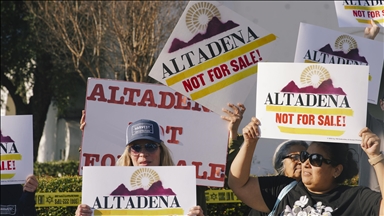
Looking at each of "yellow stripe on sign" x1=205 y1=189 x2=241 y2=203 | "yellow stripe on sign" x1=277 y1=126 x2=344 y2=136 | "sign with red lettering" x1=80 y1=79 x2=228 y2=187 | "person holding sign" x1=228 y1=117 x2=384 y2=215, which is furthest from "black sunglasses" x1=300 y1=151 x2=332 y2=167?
"yellow stripe on sign" x1=205 y1=189 x2=241 y2=203

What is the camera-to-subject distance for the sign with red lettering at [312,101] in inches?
170

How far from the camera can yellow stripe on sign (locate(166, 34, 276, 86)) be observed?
5.63m

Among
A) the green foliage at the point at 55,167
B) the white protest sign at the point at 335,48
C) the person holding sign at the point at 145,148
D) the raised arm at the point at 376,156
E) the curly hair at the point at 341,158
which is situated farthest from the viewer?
the green foliage at the point at 55,167

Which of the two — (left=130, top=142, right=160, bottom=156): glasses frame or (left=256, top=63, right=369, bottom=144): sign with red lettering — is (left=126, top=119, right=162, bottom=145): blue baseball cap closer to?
(left=130, top=142, right=160, bottom=156): glasses frame

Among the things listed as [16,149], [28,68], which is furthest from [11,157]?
[28,68]

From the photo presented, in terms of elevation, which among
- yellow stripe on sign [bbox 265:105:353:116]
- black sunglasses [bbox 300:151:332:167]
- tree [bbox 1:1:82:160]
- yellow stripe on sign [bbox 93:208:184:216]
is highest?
tree [bbox 1:1:82:160]

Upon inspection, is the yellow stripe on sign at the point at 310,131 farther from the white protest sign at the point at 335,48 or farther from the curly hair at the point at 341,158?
the white protest sign at the point at 335,48

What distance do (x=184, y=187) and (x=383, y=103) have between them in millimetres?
2342

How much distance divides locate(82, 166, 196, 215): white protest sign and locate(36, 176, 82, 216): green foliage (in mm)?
3822

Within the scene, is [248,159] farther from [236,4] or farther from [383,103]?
[236,4]

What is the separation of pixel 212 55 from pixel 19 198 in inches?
71.0

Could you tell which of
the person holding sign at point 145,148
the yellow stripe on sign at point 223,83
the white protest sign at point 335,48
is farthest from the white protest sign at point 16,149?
the white protest sign at point 335,48

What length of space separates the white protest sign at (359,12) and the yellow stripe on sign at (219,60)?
4.09ft

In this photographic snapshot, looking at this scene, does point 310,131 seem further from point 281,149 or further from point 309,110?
point 281,149
